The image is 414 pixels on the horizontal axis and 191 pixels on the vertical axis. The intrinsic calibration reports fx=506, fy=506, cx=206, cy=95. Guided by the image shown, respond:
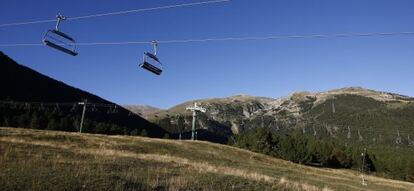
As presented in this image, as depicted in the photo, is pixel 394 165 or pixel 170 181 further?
pixel 394 165

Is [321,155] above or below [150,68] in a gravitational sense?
above

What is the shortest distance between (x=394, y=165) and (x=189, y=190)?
5833 inches

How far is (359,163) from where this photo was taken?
160 meters

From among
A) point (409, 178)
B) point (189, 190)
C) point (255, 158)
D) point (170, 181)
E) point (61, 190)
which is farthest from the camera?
point (409, 178)

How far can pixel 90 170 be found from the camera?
76.8 ft

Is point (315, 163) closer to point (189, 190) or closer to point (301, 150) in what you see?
point (301, 150)

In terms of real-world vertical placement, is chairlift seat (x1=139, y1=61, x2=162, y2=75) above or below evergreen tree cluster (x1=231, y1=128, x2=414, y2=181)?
below

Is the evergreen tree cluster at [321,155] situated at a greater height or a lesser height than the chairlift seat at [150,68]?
greater

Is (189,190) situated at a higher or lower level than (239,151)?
lower

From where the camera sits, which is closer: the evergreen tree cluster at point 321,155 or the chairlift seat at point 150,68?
the chairlift seat at point 150,68

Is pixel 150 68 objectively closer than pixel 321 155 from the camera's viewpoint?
Yes

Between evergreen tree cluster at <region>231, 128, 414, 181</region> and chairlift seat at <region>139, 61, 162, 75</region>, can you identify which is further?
evergreen tree cluster at <region>231, 128, 414, 181</region>

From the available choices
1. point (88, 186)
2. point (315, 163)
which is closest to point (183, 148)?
point (88, 186)

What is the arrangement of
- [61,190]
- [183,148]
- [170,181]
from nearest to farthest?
[61,190] → [170,181] → [183,148]
